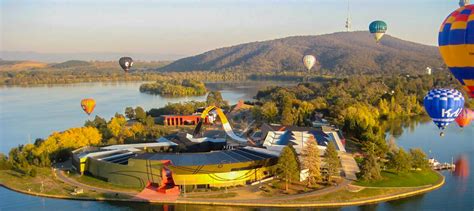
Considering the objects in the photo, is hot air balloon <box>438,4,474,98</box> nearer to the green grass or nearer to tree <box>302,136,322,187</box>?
the green grass

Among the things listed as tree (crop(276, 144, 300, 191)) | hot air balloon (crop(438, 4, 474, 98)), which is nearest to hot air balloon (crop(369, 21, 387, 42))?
tree (crop(276, 144, 300, 191))

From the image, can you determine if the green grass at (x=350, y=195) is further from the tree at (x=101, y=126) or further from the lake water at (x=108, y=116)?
the tree at (x=101, y=126)

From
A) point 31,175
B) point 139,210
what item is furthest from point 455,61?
point 31,175

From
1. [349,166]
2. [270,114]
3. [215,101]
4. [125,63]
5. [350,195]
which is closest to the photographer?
[350,195]

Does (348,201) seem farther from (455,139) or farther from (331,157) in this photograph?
(455,139)

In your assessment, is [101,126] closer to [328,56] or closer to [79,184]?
[79,184]

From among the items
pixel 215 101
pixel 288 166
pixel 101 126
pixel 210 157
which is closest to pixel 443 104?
pixel 288 166
